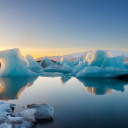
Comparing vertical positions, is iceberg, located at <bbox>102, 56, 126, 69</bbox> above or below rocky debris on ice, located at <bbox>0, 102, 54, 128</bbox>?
above

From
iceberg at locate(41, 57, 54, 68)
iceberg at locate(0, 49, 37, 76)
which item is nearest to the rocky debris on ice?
iceberg at locate(0, 49, 37, 76)

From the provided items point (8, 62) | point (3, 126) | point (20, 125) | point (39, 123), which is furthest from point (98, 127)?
point (8, 62)

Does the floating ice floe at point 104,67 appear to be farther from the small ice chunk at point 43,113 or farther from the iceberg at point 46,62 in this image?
the iceberg at point 46,62

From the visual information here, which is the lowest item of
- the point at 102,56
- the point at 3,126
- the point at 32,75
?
the point at 32,75

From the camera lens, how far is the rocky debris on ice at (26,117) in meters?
2.00

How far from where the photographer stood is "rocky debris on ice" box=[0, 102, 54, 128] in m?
2.00

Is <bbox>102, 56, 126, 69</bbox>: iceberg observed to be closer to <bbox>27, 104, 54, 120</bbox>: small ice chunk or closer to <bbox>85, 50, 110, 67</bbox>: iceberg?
<bbox>85, 50, 110, 67</bbox>: iceberg

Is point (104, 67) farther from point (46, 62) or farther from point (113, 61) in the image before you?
point (46, 62)

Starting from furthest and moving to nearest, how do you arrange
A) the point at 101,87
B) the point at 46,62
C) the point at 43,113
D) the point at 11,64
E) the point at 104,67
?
the point at 46,62, the point at 104,67, the point at 11,64, the point at 101,87, the point at 43,113

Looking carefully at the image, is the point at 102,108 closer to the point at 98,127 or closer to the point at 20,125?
the point at 98,127

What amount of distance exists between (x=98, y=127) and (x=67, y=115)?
2.08 ft

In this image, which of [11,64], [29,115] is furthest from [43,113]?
[11,64]

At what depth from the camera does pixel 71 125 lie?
2.16 meters

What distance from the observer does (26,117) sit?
2.24 metres
